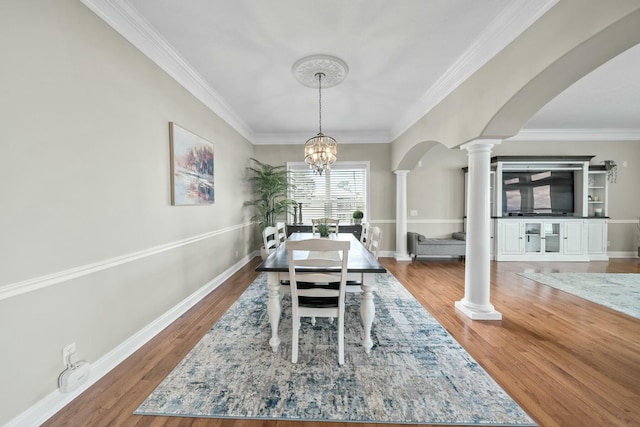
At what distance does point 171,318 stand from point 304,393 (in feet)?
5.99

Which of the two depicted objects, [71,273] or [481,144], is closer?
[71,273]

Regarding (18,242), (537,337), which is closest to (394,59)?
(537,337)

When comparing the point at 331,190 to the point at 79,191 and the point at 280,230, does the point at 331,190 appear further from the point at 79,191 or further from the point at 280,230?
the point at 79,191

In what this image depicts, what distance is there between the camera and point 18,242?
1.40 meters

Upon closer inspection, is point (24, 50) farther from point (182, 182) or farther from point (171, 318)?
point (171, 318)

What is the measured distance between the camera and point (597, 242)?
5703mm

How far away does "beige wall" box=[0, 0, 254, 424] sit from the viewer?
1385 mm

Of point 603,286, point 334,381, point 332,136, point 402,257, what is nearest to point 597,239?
point 603,286

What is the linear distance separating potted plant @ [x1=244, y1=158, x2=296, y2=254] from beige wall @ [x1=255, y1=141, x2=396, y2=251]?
0.31 meters

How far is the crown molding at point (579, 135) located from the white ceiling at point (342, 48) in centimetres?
133

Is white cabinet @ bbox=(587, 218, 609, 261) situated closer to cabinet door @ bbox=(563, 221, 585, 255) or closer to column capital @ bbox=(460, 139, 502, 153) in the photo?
cabinet door @ bbox=(563, 221, 585, 255)

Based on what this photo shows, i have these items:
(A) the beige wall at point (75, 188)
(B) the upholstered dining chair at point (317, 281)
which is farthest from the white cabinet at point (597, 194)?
(A) the beige wall at point (75, 188)

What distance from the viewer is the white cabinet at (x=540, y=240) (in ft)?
18.2

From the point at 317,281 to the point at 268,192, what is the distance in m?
3.82
